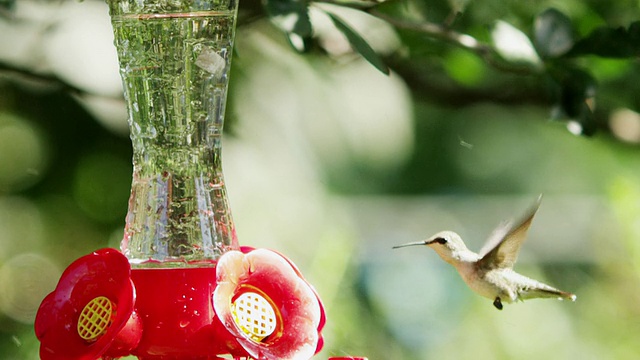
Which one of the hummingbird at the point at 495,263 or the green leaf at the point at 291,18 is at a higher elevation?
the green leaf at the point at 291,18

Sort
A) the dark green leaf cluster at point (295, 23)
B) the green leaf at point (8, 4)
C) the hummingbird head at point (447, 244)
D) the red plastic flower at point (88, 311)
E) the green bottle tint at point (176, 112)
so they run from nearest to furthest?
the red plastic flower at point (88, 311) → the green bottle tint at point (176, 112) → the dark green leaf cluster at point (295, 23) → the hummingbird head at point (447, 244) → the green leaf at point (8, 4)

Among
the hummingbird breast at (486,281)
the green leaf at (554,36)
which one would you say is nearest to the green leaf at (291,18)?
the green leaf at (554,36)

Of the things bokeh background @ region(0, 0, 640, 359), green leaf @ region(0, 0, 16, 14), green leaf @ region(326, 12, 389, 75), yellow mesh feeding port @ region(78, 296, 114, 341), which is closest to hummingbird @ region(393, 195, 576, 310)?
bokeh background @ region(0, 0, 640, 359)

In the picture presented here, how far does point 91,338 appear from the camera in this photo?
4.14 ft

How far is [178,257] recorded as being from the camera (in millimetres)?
1302

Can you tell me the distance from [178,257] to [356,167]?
3.23m

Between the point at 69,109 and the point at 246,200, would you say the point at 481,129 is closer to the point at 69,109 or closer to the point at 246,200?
the point at 246,200

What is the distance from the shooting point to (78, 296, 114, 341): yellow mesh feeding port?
1264mm

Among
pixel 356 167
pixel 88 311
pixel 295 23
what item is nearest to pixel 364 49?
pixel 295 23

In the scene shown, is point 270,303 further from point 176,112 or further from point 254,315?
point 176,112

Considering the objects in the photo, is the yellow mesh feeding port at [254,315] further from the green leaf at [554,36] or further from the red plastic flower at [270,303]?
the green leaf at [554,36]

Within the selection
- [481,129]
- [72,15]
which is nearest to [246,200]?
[72,15]

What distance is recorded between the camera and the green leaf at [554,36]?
1.78 meters

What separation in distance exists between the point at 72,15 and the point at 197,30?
1.27 metres
